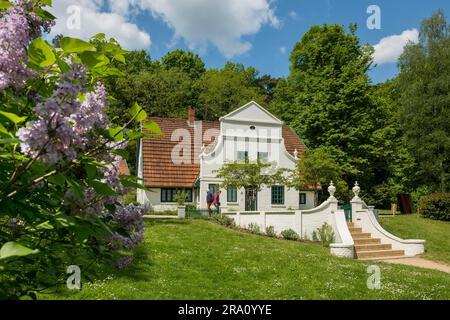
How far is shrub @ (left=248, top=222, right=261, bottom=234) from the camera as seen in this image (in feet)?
71.2

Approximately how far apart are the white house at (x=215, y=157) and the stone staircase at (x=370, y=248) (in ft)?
37.0

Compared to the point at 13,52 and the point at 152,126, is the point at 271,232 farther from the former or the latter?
the point at 13,52

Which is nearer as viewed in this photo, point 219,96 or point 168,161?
point 168,161

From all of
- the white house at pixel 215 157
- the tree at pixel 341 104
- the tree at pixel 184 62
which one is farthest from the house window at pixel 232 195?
the tree at pixel 184 62

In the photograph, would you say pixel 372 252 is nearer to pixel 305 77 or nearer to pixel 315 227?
pixel 315 227

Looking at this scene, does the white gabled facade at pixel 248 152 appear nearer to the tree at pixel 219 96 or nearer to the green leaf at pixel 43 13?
the tree at pixel 219 96

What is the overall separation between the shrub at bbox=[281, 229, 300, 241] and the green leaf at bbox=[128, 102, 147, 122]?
19860mm

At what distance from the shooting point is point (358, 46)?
4212 cm

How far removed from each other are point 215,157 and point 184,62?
42347mm


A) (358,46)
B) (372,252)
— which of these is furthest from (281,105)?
(372,252)

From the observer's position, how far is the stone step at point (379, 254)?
19188mm

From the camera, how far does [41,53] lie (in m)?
2.14

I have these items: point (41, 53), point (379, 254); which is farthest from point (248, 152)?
point (41, 53)
